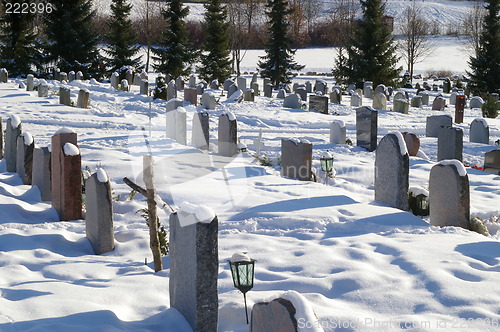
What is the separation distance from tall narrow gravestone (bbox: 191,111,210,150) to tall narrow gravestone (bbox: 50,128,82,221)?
5254 millimetres

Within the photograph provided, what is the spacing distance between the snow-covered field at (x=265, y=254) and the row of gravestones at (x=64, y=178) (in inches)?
7.8

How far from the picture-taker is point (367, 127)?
1448 centimetres

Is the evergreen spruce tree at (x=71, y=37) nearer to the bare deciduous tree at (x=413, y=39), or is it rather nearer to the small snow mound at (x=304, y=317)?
the bare deciduous tree at (x=413, y=39)

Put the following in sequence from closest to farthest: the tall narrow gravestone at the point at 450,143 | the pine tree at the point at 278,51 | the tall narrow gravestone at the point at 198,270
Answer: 1. the tall narrow gravestone at the point at 198,270
2. the tall narrow gravestone at the point at 450,143
3. the pine tree at the point at 278,51

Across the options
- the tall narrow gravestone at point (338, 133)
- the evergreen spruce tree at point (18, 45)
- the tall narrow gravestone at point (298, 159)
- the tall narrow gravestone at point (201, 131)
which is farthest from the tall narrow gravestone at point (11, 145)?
the evergreen spruce tree at point (18, 45)

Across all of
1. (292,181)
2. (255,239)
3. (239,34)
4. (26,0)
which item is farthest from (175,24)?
(255,239)

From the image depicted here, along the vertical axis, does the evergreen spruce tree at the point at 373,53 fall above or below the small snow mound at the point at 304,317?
above

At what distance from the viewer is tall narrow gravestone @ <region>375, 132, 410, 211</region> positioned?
8.90m

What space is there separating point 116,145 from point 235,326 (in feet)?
29.3

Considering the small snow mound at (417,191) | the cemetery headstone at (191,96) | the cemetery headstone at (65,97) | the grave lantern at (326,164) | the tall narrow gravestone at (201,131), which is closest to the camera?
the small snow mound at (417,191)

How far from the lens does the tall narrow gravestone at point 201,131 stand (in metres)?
13.4

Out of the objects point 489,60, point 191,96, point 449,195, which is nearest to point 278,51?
point 489,60

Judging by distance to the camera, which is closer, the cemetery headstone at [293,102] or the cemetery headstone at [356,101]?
the cemetery headstone at [293,102]

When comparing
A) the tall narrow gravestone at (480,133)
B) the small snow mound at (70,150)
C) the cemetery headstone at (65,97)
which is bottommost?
the tall narrow gravestone at (480,133)
